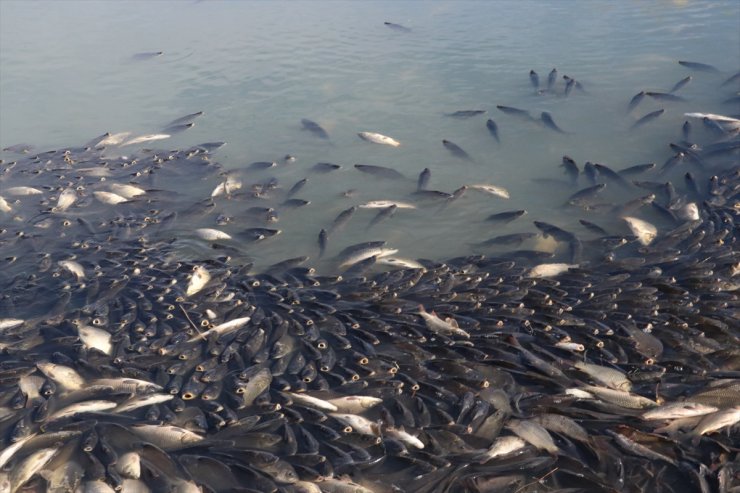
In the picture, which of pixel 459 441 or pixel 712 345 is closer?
pixel 459 441

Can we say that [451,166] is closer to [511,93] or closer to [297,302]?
[511,93]

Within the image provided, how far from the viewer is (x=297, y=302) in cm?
710

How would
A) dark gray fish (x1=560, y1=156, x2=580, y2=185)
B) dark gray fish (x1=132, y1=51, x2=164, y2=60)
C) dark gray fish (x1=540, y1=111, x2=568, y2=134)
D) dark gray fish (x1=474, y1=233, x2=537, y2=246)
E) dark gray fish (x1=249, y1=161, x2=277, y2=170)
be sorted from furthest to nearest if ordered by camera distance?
1. dark gray fish (x1=132, y1=51, x2=164, y2=60)
2. dark gray fish (x1=540, y1=111, x2=568, y2=134)
3. dark gray fish (x1=249, y1=161, x2=277, y2=170)
4. dark gray fish (x1=560, y1=156, x2=580, y2=185)
5. dark gray fish (x1=474, y1=233, x2=537, y2=246)

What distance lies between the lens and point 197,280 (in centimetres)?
744

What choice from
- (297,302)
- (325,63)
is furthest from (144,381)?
(325,63)

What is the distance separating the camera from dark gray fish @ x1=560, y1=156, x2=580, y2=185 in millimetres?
9375

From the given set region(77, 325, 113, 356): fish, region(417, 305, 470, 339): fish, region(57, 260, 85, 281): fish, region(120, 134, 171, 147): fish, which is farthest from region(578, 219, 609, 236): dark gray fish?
region(120, 134, 171, 147): fish

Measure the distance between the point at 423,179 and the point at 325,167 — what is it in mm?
1578

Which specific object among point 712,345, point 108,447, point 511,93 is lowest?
point 108,447

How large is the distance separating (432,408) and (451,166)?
16.8ft

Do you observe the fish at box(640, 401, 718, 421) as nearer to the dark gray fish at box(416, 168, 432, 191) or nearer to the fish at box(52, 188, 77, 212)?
the dark gray fish at box(416, 168, 432, 191)

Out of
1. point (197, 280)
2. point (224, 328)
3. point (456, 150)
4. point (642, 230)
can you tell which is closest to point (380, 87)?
point (456, 150)

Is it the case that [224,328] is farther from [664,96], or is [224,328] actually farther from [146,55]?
[146,55]

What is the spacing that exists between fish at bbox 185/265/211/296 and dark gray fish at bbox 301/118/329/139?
13.8 feet
